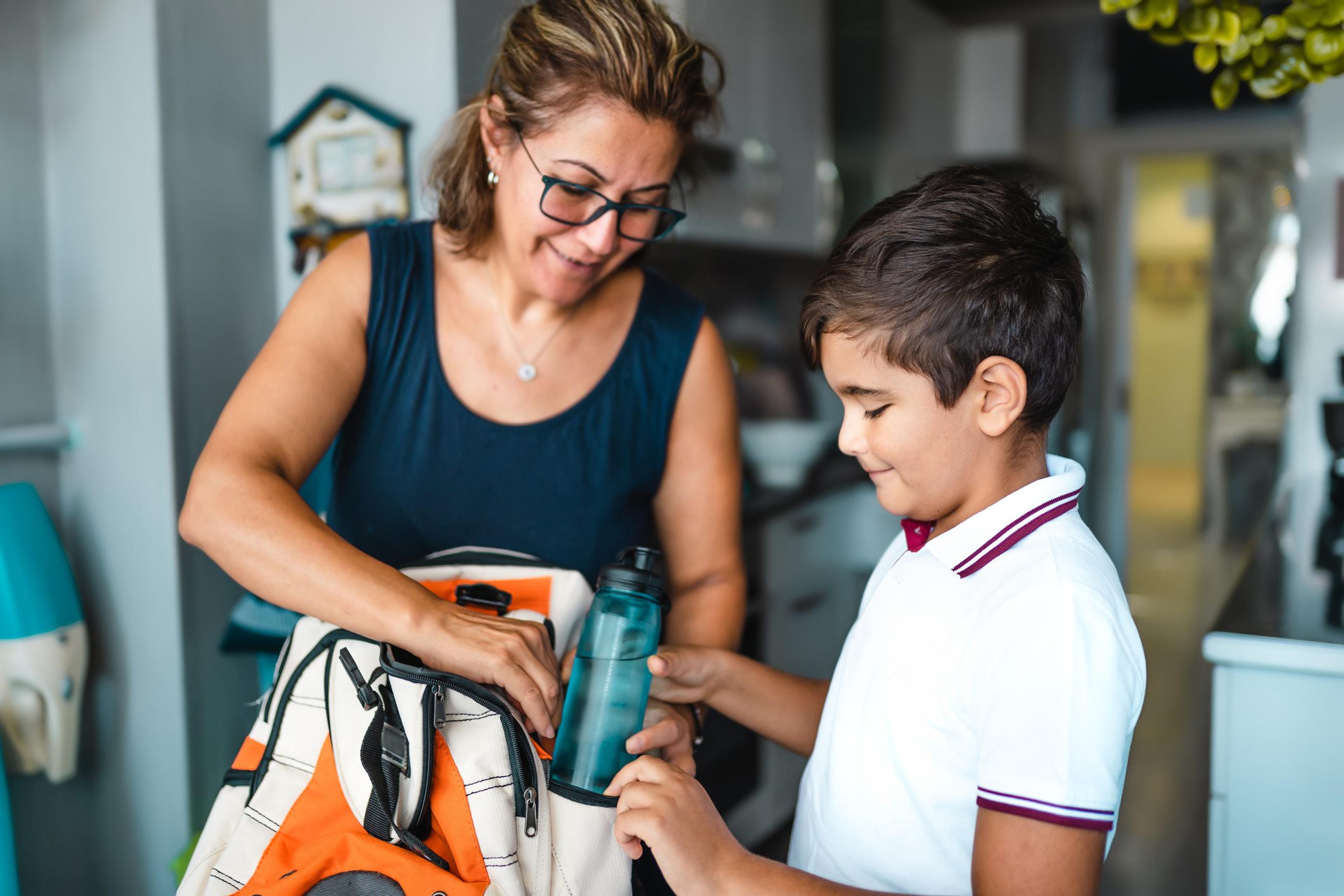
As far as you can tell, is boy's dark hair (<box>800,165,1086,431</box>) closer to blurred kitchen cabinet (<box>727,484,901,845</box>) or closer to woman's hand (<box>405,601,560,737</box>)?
woman's hand (<box>405,601,560,737</box>)

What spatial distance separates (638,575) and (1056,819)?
0.35m

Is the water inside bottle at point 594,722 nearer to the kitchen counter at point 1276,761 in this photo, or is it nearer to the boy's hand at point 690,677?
the boy's hand at point 690,677

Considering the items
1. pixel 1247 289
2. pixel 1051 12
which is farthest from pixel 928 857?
pixel 1247 289

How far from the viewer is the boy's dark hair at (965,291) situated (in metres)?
0.85

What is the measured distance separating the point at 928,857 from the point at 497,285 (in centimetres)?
79

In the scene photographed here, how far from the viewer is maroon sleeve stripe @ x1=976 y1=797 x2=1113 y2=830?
71cm

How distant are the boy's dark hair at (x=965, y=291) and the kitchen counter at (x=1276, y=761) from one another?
1.88 feet

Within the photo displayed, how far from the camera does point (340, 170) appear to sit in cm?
176

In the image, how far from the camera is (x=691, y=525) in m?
1.32

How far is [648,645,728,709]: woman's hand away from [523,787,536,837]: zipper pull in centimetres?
21

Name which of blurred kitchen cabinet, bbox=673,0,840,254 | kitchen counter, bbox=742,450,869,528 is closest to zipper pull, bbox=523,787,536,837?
kitchen counter, bbox=742,450,869,528

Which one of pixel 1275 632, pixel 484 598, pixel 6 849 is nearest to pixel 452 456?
pixel 484 598

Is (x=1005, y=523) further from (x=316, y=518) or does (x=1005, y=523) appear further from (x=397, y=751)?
(x=316, y=518)

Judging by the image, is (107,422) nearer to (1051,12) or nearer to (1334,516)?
(1334,516)
